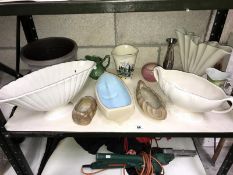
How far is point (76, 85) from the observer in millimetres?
696

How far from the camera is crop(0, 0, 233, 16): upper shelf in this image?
0.52 meters

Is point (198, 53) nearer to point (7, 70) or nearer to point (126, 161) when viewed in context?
point (126, 161)

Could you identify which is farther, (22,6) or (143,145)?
(143,145)

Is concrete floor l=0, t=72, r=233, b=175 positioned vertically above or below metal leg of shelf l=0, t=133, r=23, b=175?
below

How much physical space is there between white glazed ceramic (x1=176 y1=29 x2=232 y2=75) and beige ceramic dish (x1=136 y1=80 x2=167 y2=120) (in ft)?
0.61

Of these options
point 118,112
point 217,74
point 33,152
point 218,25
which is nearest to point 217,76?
point 217,74

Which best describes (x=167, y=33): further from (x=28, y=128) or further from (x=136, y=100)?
(x=28, y=128)

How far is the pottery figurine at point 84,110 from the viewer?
0.73m

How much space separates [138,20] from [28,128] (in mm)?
602

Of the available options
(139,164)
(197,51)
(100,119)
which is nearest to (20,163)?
(100,119)

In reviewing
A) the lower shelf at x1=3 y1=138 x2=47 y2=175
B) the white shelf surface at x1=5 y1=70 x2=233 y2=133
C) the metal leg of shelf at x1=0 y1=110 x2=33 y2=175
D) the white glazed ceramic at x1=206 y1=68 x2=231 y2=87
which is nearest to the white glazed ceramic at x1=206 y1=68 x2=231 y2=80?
the white glazed ceramic at x1=206 y1=68 x2=231 y2=87

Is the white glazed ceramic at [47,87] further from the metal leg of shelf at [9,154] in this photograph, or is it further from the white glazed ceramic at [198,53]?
the white glazed ceramic at [198,53]

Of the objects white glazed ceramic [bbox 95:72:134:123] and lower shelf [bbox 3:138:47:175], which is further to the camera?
lower shelf [bbox 3:138:47:175]

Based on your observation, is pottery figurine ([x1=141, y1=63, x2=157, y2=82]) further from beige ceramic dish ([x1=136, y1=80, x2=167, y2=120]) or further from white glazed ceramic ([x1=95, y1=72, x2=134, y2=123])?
white glazed ceramic ([x1=95, y1=72, x2=134, y2=123])
